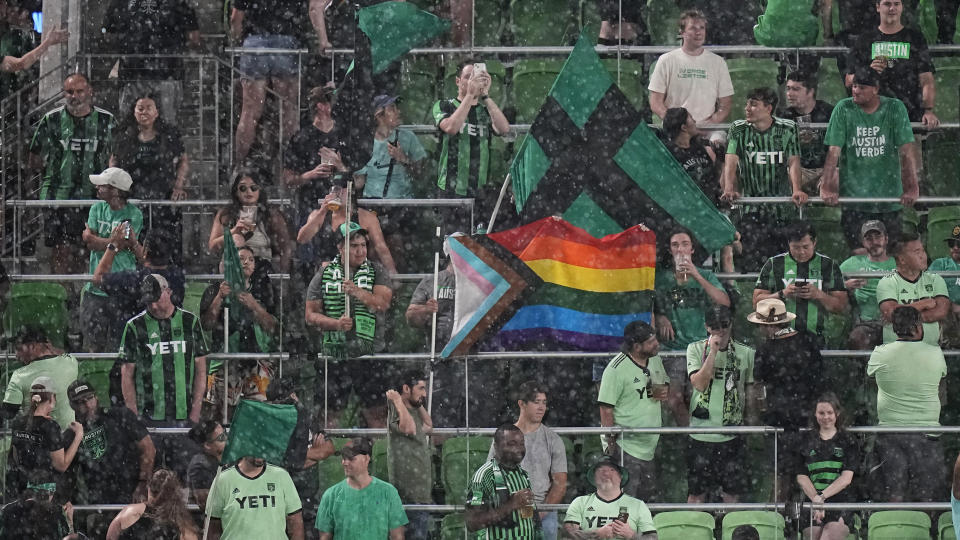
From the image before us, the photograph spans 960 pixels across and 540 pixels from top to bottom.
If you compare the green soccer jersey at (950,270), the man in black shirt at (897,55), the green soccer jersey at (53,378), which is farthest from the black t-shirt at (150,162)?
the green soccer jersey at (950,270)

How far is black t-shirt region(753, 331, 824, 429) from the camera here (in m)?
Result: 14.6

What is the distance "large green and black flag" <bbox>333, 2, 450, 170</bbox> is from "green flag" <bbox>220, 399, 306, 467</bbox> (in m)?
2.29

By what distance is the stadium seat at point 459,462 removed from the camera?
596 inches

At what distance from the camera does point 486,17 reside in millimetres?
17656

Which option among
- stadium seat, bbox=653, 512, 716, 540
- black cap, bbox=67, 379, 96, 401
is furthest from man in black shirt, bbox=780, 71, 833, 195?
black cap, bbox=67, 379, 96, 401

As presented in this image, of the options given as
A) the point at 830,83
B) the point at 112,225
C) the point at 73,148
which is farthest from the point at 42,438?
the point at 830,83

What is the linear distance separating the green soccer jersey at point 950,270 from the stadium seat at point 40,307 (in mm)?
6668

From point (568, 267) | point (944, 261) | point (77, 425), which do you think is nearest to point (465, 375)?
point (568, 267)

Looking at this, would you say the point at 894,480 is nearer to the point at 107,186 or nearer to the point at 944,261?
the point at 944,261

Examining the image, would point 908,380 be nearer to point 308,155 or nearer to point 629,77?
point 629,77

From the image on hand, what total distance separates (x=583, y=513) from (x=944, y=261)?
153 inches

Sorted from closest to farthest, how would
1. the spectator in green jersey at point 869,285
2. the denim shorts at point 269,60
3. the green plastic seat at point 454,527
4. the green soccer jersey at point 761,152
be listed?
the green plastic seat at point 454,527
the spectator in green jersey at point 869,285
the green soccer jersey at point 761,152
the denim shorts at point 269,60

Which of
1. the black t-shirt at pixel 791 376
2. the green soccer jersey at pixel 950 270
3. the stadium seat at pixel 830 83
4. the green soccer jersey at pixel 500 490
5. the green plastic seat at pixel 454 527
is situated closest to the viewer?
the green soccer jersey at pixel 500 490

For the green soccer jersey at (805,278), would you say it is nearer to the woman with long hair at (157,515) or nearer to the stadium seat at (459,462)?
the stadium seat at (459,462)
